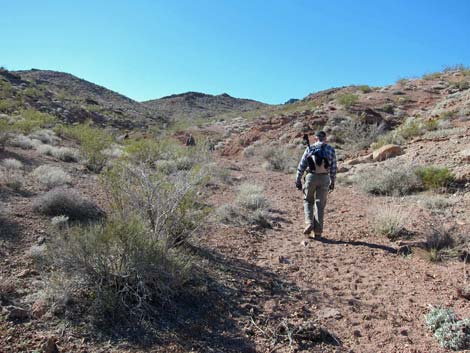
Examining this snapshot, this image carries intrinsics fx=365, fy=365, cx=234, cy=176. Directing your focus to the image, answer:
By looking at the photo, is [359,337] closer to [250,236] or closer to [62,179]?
[250,236]

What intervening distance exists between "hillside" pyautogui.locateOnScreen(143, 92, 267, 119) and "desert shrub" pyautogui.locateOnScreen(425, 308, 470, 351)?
52.3 m

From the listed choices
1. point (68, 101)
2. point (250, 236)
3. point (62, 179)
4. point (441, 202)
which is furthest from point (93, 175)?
point (68, 101)

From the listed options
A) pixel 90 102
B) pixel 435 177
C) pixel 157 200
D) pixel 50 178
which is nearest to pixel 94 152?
pixel 50 178

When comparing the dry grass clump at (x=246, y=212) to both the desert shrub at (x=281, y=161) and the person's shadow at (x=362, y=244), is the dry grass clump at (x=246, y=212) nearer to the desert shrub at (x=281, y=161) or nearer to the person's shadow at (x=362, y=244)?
the person's shadow at (x=362, y=244)

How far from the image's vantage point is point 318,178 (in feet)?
20.5

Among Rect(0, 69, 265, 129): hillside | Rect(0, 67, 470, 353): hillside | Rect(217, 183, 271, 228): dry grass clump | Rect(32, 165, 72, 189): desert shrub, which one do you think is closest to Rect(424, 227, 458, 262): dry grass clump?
Rect(0, 67, 470, 353): hillside

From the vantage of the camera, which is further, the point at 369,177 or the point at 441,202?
the point at 369,177

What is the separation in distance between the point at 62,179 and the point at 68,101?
3059 cm

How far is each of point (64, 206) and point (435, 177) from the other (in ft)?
25.8

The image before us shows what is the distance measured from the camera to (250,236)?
6.25 metres

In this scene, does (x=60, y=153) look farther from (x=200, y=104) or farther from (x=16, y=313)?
(x=200, y=104)

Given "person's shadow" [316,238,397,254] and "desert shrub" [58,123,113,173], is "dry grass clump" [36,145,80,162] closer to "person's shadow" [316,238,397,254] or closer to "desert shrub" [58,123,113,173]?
"desert shrub" [58,123,113,173]

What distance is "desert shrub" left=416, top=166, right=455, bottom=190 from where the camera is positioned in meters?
8.40

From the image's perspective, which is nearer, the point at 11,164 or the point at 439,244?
the point at 439,244
